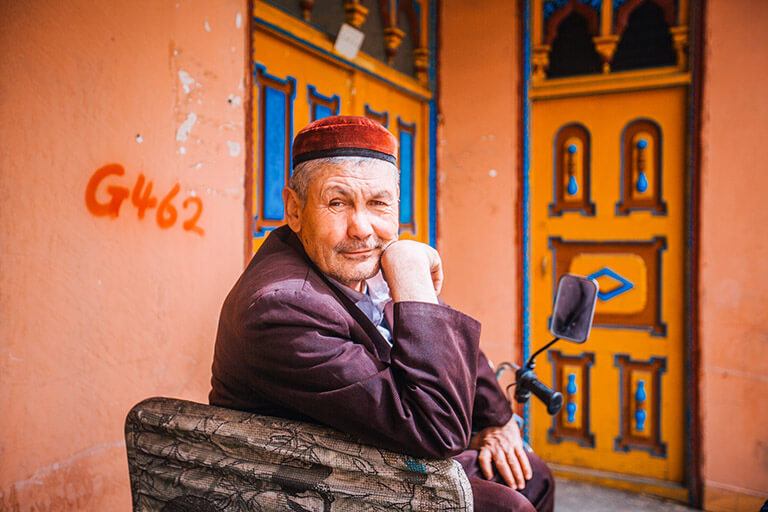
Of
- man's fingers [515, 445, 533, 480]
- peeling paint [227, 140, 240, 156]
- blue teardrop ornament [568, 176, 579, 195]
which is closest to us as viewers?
→ man's fingers [515, 445, 533, 480]

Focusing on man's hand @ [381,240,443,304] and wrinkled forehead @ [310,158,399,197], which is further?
wrinkled forehead @ [310,158,399,197]

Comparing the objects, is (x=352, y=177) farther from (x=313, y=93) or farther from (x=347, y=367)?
(x=313, y=93)

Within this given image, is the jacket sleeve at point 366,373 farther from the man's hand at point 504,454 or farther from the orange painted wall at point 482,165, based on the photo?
the orange painted wall at point 482,165

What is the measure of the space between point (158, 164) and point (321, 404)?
4.12ft

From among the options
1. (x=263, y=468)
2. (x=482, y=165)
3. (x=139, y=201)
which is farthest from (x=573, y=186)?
(x=263, y=468)

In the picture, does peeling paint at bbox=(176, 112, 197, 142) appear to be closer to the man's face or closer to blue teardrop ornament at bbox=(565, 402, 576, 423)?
the man's face

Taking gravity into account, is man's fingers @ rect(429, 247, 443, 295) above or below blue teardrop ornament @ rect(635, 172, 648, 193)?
below

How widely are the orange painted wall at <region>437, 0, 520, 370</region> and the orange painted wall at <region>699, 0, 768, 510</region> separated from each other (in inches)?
44.2

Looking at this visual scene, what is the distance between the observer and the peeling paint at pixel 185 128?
202 centimetres

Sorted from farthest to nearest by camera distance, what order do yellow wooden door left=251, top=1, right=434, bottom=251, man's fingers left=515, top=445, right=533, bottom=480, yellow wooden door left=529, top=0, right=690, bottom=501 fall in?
yellow wooden door left=529, top=0, right=690, bottom=501 → yellow wooden door left=251, top=1, right=434, bottom=251 → man's fingers left=515, top=445, right=533, bottom=480

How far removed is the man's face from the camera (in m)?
1.37

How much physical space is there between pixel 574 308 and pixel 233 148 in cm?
145

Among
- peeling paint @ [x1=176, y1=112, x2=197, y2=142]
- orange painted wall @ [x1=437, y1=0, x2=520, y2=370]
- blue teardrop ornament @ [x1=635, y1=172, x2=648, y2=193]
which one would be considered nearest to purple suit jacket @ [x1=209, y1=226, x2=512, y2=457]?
peeling paint @ [x1=176, y1=112, x2=197, y2=142]

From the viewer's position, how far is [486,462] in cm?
145
